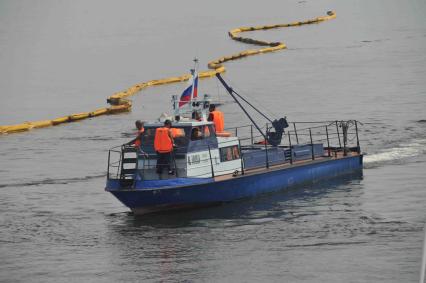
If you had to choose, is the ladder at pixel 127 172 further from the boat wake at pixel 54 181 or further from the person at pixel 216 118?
the boat wake at pixel 54 181

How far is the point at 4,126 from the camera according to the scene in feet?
262

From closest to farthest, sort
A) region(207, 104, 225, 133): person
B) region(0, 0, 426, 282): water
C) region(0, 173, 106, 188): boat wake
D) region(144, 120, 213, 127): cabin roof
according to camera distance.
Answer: region(0, 0, 426, 282): water → region(144, 120, 213, 127): cabin roof → region(207, 104, 225, 133): person → region(0, 173, 106, 188): boat wake

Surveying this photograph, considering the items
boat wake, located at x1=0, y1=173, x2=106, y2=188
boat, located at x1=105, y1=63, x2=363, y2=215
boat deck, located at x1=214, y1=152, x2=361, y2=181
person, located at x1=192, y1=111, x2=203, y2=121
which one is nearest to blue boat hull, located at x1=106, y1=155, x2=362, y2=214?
boat, located at x1=105, y1=63, x2=363, y2=215

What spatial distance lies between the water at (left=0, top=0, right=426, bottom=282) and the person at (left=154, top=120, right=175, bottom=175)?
2270mm

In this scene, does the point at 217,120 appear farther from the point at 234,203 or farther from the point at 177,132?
the point at 234,203

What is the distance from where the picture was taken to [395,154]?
201ft

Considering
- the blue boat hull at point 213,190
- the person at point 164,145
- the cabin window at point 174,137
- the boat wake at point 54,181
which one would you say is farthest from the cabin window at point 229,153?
the boat wake at point 54,181

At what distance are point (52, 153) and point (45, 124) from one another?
11.9 m

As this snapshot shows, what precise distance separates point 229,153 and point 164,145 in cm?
389

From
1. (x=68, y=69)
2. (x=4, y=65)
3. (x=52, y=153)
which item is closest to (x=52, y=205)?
(x=52, y=153)

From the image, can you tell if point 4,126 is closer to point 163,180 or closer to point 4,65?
point 163,180

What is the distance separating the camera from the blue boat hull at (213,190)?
45.0m

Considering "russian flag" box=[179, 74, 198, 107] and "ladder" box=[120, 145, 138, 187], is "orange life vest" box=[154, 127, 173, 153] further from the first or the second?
"russian flag" box=[179, 74, 198, 107]

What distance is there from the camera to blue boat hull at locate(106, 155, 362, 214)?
45.0 metres
